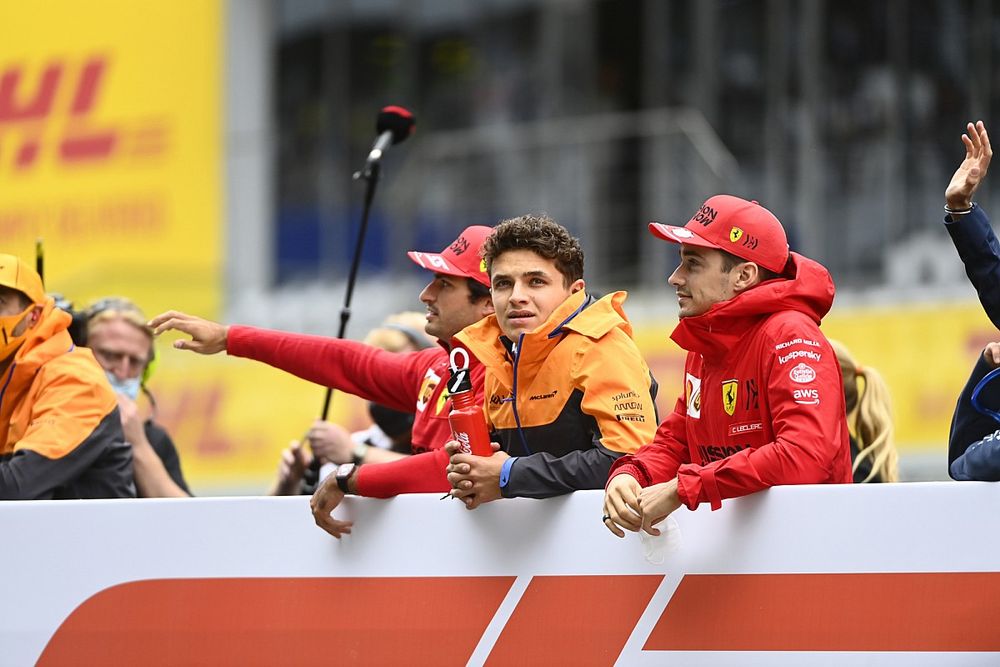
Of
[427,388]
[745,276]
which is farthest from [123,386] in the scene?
[745,276]

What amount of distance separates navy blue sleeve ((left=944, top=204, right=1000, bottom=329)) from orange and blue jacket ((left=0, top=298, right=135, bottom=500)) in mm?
2906

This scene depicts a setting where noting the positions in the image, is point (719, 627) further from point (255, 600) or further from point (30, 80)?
point (30, 80)

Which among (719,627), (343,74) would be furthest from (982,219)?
(343,74)

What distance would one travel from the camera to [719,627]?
12.6 feet

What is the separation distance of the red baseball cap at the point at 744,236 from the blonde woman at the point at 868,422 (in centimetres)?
141

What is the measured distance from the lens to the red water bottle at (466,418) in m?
4.27

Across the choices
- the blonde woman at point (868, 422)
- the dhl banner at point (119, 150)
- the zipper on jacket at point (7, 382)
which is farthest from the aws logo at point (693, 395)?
the dhl banner at point (119, 150)

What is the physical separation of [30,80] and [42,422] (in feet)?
40.2

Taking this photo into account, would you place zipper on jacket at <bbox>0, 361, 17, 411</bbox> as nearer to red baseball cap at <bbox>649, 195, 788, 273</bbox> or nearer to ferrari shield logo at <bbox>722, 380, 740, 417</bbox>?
red baseball cap at <bbox>649, 195, 788, 273</bbox>

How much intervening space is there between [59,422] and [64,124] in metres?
11.8

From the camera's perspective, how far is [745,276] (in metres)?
4.27

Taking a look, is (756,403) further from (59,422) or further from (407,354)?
(59,422)

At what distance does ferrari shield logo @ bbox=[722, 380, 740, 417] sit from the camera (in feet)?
13.7

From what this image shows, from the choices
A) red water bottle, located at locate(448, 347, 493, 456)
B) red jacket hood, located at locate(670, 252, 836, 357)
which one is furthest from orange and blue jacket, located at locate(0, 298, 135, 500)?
red jacket hood, located at locate(670, 252, 836, 357)
